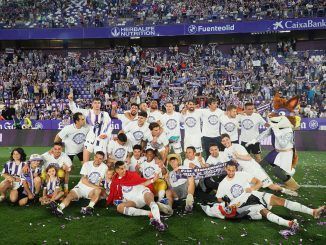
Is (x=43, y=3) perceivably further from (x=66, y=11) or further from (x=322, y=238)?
(x=322, y=238)

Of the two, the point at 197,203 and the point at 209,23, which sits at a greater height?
the point at 209,23

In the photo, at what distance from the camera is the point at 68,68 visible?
3172 centimetres

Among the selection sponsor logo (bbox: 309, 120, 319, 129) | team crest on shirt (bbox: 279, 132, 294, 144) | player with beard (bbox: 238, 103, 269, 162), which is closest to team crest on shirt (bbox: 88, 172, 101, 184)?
→ team crest on shirt (bbox: 279, 132, 294, 144)

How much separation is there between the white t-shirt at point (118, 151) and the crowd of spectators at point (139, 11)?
79.7 ft

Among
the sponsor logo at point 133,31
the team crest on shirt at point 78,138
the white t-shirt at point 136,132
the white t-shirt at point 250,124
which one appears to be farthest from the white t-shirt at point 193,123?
the sponsor logo at point 133,31

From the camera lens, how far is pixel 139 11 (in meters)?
33.7

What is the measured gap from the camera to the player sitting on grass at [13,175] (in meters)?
8.19

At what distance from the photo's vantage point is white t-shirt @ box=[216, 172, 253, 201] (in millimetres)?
7234

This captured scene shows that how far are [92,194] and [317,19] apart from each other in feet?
85.9

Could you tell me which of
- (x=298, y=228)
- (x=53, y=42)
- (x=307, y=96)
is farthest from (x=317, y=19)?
(x=298, y=228)

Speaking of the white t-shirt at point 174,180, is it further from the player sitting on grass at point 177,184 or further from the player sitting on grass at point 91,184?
the player sitting on grass at point 91,184

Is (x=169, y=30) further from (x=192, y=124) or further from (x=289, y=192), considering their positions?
(x=289, y=192)

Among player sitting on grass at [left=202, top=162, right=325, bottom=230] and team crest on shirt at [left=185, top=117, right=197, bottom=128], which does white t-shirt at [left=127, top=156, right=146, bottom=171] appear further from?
team crest on shirt at [left=185, top=117, right=197, bottom=128]

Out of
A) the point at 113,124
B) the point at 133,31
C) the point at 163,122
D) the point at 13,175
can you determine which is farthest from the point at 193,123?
the point at 133,31
